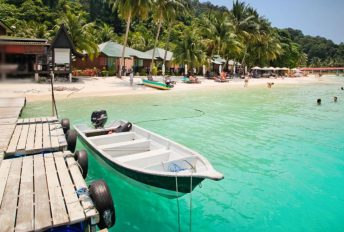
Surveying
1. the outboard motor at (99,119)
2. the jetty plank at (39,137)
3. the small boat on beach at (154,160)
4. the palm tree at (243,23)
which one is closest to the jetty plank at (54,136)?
the jetty plank at (39,137)

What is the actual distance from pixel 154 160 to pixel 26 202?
3.34 metres

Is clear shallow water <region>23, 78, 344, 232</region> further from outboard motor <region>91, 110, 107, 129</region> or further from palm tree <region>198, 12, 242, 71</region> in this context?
palm tree <region>198, 12, 242, 71</region>

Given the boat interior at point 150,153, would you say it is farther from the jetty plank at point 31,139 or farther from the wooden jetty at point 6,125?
the wooden jetty at point 6,125

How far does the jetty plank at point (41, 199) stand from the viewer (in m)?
3.87

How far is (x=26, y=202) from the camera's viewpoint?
439 centimetres

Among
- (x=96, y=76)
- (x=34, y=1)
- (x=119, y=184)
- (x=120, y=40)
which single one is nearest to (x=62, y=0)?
(x=34, y=1)

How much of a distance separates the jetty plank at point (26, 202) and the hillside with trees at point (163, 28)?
96.5 feet

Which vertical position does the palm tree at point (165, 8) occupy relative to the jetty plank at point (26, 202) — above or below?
above

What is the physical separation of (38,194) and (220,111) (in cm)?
1695

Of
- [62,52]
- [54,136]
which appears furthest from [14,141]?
[62,52]

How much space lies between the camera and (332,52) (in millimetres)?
133875

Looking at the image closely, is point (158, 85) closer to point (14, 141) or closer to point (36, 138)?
point (36, 138)

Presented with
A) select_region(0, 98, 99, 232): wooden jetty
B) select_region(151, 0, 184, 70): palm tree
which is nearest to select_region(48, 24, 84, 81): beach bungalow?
select_region(151, 0, 184, 70): palm tree

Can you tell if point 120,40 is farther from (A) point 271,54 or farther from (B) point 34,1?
(A) point 271,54
